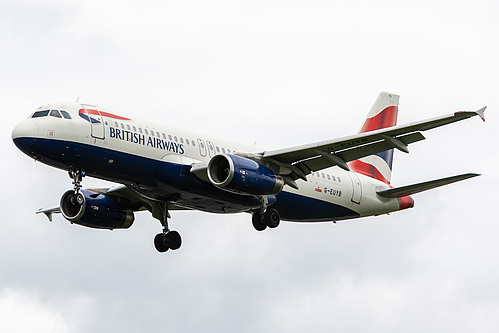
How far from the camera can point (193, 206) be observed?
44406 mm

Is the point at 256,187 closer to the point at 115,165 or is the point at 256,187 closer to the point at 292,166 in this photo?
the point at 292,166

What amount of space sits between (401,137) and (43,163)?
14.1 metres

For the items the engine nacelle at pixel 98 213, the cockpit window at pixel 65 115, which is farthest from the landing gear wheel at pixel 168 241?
the cockpit window at pixel 65 115

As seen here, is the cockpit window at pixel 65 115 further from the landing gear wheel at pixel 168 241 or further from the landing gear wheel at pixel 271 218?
the landing gear wheel at pixel 271 218

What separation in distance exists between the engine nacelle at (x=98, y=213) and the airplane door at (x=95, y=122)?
622cm

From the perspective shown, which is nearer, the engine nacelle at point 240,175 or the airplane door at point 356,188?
the engine nacelle at point 240,175

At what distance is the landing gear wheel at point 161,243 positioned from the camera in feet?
154

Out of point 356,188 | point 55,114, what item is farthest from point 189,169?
→ point 356,188

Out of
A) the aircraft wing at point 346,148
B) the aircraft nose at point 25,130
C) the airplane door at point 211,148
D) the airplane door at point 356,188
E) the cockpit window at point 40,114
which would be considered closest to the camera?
the aircraft wing at point 346,148

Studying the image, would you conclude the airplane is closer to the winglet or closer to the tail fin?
the winglet

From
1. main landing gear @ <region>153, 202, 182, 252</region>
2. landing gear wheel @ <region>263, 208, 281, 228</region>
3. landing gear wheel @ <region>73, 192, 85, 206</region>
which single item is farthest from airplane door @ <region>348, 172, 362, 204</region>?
landing gear wheel @ <region>73, 192, 85, 206</region>

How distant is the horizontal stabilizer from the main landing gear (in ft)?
34.1

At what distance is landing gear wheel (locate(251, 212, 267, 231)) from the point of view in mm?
44125

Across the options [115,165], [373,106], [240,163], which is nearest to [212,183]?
[240,163]
